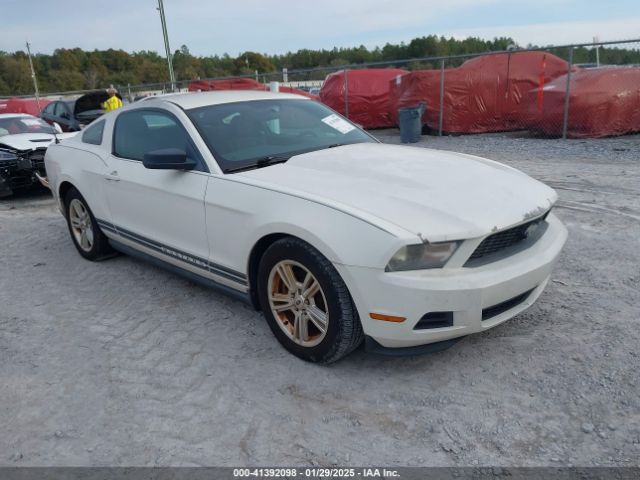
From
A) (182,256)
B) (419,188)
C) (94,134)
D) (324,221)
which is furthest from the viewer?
(94,134)

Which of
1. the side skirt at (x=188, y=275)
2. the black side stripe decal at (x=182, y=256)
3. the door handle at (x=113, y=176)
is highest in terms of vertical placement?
the door handle at (x=113, y=176)

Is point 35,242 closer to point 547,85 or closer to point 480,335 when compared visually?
point 480,335

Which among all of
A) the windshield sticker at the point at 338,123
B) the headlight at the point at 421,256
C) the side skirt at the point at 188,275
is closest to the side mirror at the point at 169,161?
the side skirt at the point at 188,275

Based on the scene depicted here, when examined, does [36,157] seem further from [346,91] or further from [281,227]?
[346,91]

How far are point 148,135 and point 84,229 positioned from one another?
5.04 feet

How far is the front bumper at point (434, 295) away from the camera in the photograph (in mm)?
2619

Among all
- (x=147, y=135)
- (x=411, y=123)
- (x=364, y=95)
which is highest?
(x=147, y=135)

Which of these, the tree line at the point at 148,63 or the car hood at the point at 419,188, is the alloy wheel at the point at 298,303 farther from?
the tree line at the point at 148,63

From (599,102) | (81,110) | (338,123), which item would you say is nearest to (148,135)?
(338,123)

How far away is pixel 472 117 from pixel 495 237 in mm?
11672

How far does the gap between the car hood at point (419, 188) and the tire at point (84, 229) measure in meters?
2.28

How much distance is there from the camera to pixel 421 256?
2.66 m

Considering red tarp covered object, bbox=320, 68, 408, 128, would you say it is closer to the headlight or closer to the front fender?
the front fender

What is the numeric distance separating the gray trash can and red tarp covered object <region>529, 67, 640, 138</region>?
287cm
